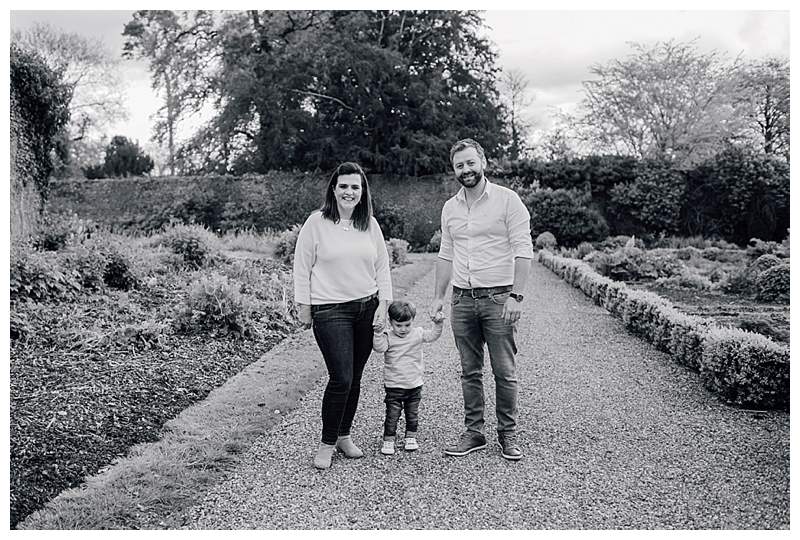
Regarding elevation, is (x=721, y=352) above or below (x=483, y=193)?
below

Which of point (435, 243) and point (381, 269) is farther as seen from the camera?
point (435, 243)

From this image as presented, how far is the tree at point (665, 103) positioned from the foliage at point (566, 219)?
304 inches

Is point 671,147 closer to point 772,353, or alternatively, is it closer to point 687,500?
point 772,353

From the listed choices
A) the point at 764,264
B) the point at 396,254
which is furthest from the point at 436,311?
the point at 396,254

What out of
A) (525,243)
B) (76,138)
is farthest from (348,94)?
(525,243)

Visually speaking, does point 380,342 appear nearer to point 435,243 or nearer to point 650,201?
point 435,243

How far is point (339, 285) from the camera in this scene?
3238 millimetres

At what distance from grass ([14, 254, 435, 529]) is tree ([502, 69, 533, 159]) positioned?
2514 cm

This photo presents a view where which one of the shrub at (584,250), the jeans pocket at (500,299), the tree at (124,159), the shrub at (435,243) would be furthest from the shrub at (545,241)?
the tree at (124,159)

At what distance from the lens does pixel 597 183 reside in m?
21.8

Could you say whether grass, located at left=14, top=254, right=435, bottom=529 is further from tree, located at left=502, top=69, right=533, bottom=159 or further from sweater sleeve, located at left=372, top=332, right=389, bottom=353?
tree, located at left=502, top=69, right=533, bottom=159

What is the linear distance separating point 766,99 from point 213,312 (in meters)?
25.3

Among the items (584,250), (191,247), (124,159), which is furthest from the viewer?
(124,159)

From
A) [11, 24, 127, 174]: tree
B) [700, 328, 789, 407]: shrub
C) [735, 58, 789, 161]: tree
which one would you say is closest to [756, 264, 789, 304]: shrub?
[700, 328, 789, 407]: shrub
